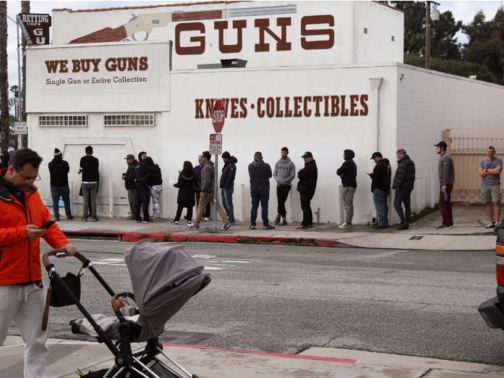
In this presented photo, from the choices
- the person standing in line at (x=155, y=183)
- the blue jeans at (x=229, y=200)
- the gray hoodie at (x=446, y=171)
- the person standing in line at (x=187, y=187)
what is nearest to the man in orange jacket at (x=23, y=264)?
the person standing in line at (x=187, y=187)

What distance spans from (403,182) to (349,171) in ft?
4.66

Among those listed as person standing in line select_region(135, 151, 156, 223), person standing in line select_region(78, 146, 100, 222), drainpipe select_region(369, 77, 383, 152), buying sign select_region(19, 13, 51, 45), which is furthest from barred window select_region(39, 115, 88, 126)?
drainpipe select_region(369, 77, 383, 152)

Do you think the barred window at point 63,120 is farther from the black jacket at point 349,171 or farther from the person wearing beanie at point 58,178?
the black jacket at point 349,171

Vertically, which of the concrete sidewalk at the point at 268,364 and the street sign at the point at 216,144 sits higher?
the street sign at the point at 216,144

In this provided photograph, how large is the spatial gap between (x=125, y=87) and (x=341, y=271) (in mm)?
11372

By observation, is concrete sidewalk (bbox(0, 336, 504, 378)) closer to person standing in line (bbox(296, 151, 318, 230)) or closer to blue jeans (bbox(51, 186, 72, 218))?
person standing in line (bbox(296, 151, 318, 230))

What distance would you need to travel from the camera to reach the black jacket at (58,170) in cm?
1991

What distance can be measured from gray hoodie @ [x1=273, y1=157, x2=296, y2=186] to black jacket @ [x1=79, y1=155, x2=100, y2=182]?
19.1 feet

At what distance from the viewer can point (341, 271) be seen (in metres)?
11.9

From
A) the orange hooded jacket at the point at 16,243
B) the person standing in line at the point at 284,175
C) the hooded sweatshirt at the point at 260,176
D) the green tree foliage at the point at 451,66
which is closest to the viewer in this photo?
the orange hooded jacket at the point at 16,243

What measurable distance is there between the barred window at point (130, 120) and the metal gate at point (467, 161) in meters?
9.20

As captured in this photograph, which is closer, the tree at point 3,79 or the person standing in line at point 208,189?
the person standing in line at point 208,189

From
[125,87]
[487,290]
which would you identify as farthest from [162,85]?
[487,290]

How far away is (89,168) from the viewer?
66.0 ft
